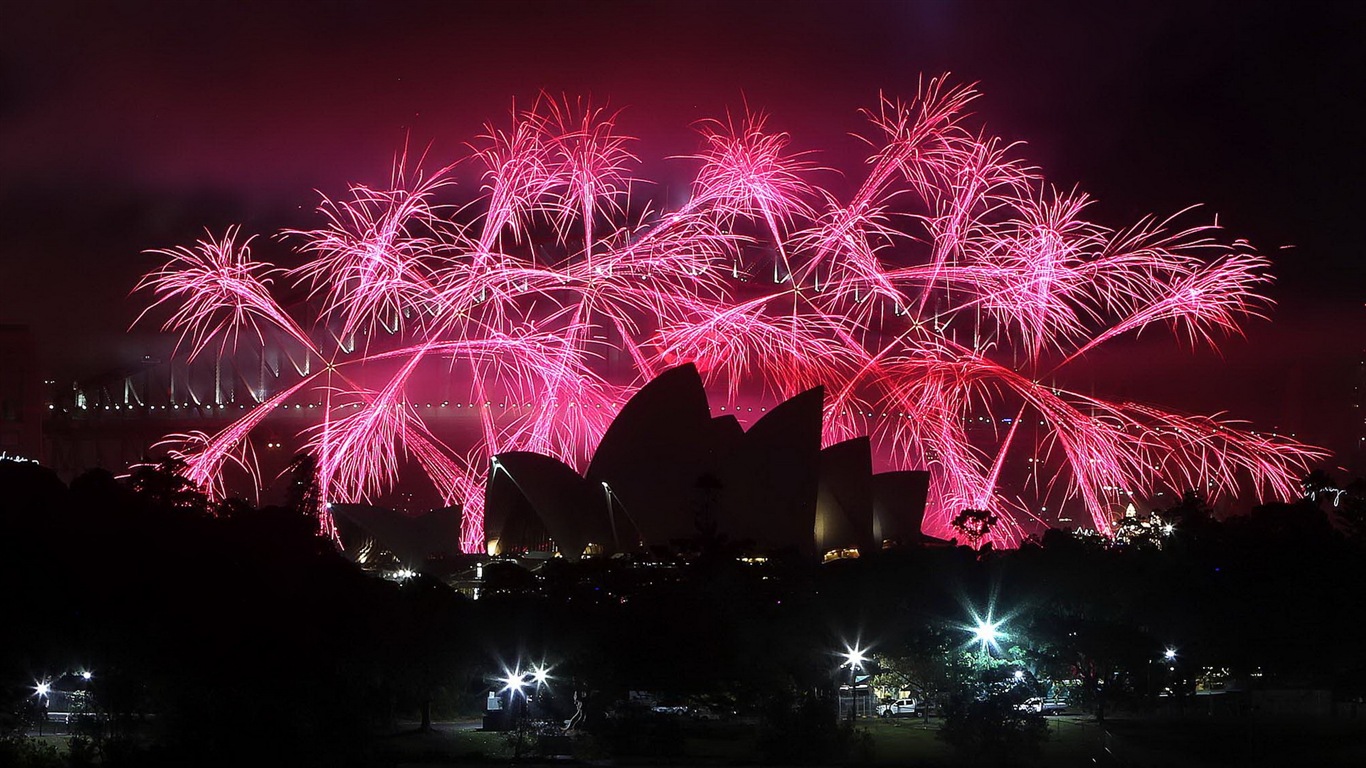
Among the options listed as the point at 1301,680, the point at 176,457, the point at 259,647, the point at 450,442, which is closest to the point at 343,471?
the point at 176,457

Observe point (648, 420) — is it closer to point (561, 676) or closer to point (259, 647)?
point (561, 676)

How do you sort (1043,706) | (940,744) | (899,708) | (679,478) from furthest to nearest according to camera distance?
(679,478), (899,708), (1043,706), (940,744)

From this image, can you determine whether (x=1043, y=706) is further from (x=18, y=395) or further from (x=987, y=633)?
(x=18, y=395)

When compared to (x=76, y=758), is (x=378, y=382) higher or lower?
higher

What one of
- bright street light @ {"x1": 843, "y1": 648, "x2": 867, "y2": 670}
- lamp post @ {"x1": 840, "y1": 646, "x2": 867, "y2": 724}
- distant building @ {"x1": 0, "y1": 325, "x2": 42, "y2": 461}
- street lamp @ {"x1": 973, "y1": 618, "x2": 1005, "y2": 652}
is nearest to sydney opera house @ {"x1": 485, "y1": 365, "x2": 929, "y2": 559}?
lamp post @ {"x1": 840, "y1": 646, "x2": 867, "y2": 724}

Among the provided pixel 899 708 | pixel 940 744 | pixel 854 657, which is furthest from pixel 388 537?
pixel 940 744

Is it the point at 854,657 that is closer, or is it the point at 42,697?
the point at 42,697
